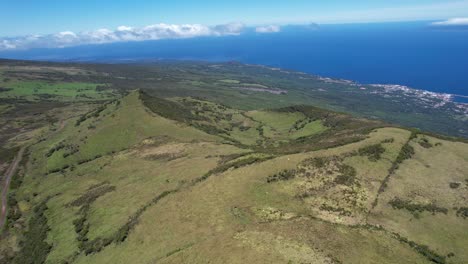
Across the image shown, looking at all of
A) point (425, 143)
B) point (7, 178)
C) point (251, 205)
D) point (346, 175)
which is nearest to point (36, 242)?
point (251, 205)

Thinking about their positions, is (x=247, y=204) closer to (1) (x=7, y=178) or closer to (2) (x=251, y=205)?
(2) (x=251, y=205)

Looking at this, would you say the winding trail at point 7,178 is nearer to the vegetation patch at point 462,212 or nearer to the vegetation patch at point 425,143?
the vegetation patch at point 462,212

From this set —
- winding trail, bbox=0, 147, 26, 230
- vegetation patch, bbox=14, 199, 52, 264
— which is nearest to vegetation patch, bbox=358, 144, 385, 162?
vegetation patch, bbox=14, 199, 52, 264

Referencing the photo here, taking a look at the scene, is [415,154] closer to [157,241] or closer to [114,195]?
[157,241]

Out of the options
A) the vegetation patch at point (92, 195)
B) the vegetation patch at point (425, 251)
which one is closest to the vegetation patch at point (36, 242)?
the vegetation patch at point (92, 195)

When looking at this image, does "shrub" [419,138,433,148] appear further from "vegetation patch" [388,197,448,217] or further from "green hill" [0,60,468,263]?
"vegetation patch" [388,197,448,217]

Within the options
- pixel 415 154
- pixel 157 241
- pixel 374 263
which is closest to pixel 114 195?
pixel 157 241
